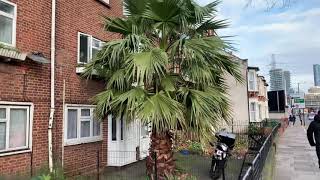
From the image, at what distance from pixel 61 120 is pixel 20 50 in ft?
7.94

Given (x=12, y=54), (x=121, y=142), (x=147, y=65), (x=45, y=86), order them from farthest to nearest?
(x=121, y=142)
(x=45, y=86)
(x=147, y=65)
(x=12, y=54)

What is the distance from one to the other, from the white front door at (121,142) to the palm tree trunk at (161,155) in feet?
9.38

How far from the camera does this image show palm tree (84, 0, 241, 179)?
893 centimetres

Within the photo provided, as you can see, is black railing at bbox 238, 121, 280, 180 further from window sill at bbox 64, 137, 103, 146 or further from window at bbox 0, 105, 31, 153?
window at bbox 0, 105, 31, 153

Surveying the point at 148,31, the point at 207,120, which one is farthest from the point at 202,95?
the point at 148,31

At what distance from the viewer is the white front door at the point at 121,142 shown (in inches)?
511

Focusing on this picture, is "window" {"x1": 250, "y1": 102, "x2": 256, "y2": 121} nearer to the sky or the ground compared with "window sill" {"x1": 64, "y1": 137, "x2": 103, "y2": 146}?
nearer to the sky

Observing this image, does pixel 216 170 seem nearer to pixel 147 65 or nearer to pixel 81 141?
pixel 81 141

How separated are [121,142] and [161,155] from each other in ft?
14.7

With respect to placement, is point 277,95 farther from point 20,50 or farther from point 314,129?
point 20,50

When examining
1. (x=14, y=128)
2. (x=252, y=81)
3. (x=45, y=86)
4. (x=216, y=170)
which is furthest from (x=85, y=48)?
(x=252, y=81)

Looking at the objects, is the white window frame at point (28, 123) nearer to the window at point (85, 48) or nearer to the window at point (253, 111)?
the window at point (85, 48)

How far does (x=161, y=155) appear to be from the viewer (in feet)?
31.1

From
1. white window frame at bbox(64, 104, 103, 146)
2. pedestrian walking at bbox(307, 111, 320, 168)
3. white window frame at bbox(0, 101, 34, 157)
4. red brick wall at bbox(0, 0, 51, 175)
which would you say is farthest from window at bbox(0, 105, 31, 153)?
pedestrian walking at bbox(307, 111, 320, 168)
